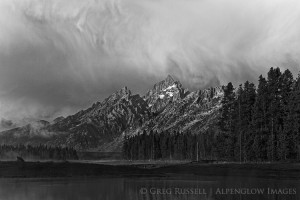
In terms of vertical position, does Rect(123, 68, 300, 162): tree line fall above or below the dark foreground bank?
above

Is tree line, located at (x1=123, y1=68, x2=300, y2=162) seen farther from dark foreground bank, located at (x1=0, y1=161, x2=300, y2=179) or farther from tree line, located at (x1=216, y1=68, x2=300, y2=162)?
dark foreground bank, located at (x1=0, y1=161, x2=300, y2=179)

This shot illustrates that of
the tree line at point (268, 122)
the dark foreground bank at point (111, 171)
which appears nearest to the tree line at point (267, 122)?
the tree line at point (268, 122)

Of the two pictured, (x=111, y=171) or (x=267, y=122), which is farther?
(x=267, y=122)

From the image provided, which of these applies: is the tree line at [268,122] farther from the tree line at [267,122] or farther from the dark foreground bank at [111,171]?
the dark foreground bank at [111,171]

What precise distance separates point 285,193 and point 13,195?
24765mm

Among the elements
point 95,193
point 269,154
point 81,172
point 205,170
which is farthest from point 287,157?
point 95,193

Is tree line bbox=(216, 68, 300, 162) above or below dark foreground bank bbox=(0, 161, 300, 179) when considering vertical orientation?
above

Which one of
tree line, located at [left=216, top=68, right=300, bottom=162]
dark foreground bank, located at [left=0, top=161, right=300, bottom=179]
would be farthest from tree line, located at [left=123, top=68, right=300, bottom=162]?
dark foreground bank, located at [left=0, top=161, right=300, bottom=179]

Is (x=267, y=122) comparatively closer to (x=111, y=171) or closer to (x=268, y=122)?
(x=268, y=122)

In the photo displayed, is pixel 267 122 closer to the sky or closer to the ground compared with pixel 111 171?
closer to the sky

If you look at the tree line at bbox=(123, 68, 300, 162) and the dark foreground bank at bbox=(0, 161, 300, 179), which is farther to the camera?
the tree line at bbox=(123, 68, 300, 162)

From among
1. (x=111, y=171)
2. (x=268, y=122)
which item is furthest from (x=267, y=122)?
(x=111, y=171)

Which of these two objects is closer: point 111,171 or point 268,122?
point 111,171

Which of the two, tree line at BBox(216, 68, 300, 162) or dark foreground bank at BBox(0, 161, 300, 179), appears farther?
tree line at BBox(216, 68, 300, 162)
